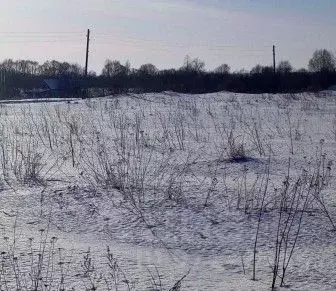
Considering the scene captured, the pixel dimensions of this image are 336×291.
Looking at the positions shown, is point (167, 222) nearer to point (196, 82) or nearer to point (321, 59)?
point (196, 82)

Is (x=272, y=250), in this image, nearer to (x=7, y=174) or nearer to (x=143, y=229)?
(x=143, y=229)

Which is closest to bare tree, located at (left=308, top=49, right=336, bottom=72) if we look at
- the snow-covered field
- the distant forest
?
the distant forest

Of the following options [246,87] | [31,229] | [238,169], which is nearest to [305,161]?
[238,169]

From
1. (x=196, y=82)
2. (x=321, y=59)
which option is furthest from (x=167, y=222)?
(x=321, y=59)

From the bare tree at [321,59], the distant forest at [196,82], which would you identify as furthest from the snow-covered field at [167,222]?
the bare tree at [321,59]

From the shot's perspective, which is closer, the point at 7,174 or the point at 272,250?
the point at 272,250

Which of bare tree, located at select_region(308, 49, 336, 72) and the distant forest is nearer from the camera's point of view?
the distant forest

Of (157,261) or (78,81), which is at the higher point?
(78,81)

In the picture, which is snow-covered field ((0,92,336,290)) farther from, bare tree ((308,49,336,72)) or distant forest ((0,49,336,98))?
bare tree ((308,49,336,72))

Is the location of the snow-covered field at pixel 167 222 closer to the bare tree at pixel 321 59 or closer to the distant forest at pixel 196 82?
the distant forest at pixel 196 82

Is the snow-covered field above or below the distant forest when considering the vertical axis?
below

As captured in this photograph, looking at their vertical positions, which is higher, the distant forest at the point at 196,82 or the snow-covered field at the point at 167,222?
the distant forest at the point at 196,82

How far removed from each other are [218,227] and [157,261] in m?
0.90

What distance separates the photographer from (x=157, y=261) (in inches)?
151
